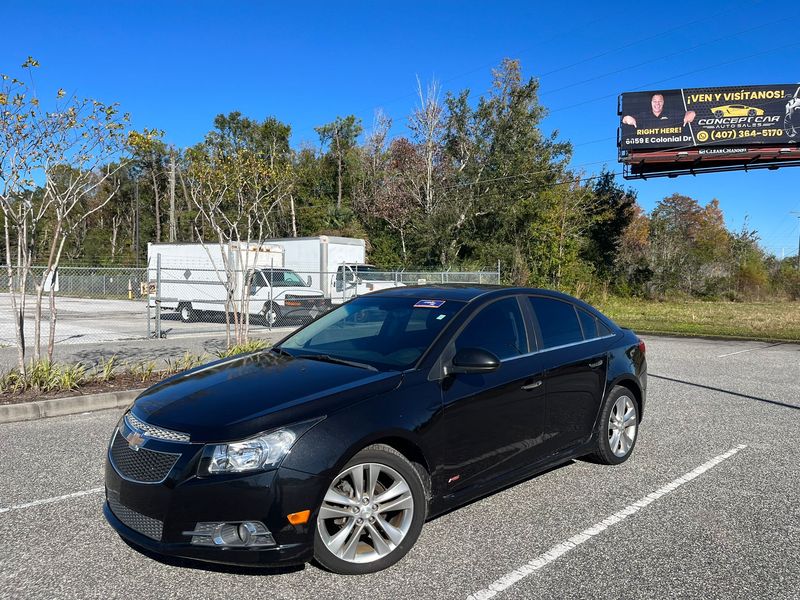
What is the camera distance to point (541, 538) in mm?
3941

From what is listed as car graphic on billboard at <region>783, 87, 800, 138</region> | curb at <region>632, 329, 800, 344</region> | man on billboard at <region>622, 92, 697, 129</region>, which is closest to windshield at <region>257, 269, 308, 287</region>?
curb at <region>632, 329, 800, 344</region>

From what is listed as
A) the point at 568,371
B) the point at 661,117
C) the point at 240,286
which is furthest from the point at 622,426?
the point at 661,117

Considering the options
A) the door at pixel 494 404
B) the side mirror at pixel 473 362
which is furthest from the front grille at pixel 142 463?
the side mirror at pixel 473 362

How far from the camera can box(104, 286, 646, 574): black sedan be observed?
10.3ft

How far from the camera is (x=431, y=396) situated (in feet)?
12.5

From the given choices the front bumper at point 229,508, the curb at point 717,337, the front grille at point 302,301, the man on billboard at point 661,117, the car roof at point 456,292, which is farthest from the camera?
the man on billboard at point 661,117

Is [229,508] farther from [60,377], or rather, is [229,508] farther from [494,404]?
[60,377]

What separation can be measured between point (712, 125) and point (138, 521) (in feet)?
107

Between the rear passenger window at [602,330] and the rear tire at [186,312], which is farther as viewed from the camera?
the rear tire at [186,312]

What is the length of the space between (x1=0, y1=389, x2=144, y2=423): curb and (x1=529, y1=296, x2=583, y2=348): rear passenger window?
17.9 feet

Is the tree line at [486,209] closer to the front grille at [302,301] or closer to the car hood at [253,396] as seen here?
the front grille at [302,301]

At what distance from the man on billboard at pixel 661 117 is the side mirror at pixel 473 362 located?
1169 inches

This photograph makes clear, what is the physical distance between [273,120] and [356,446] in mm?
52553

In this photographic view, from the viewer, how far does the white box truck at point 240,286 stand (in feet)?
56.3
